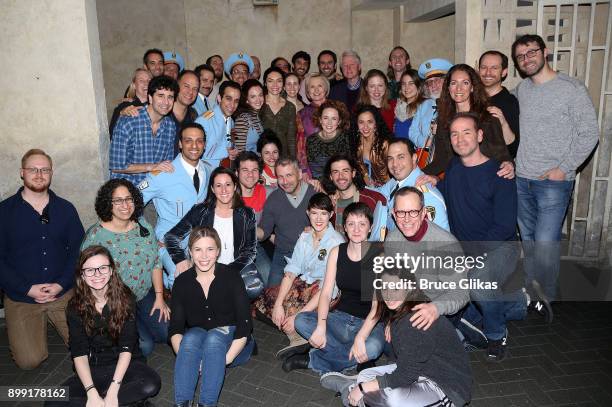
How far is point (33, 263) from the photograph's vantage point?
201 inches

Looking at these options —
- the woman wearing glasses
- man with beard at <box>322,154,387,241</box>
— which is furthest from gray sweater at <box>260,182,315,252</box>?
the woman wearing glasses

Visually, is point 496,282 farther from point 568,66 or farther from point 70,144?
point 70,144

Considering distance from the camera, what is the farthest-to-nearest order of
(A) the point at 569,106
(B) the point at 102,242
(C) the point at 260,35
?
(C) the point at 260,35
(A) the point at 569,106
(B) the point at 102,242

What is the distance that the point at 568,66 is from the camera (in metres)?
6.80

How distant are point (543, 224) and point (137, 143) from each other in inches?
186

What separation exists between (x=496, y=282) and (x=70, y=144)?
16.3ft

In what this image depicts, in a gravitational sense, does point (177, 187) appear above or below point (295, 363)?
above

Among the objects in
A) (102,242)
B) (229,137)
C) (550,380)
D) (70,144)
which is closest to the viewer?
(550,380)

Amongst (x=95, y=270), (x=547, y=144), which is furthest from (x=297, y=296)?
(x=547, y=144)

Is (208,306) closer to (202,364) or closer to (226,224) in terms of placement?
(202,364)

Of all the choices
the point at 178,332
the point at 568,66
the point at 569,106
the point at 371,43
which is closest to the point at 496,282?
the point at 569,106

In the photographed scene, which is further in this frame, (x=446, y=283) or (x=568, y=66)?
(x=568, y=66)

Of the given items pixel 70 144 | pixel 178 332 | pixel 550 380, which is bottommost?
pixel 550 380

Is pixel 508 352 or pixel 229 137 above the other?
pixel 229 137
